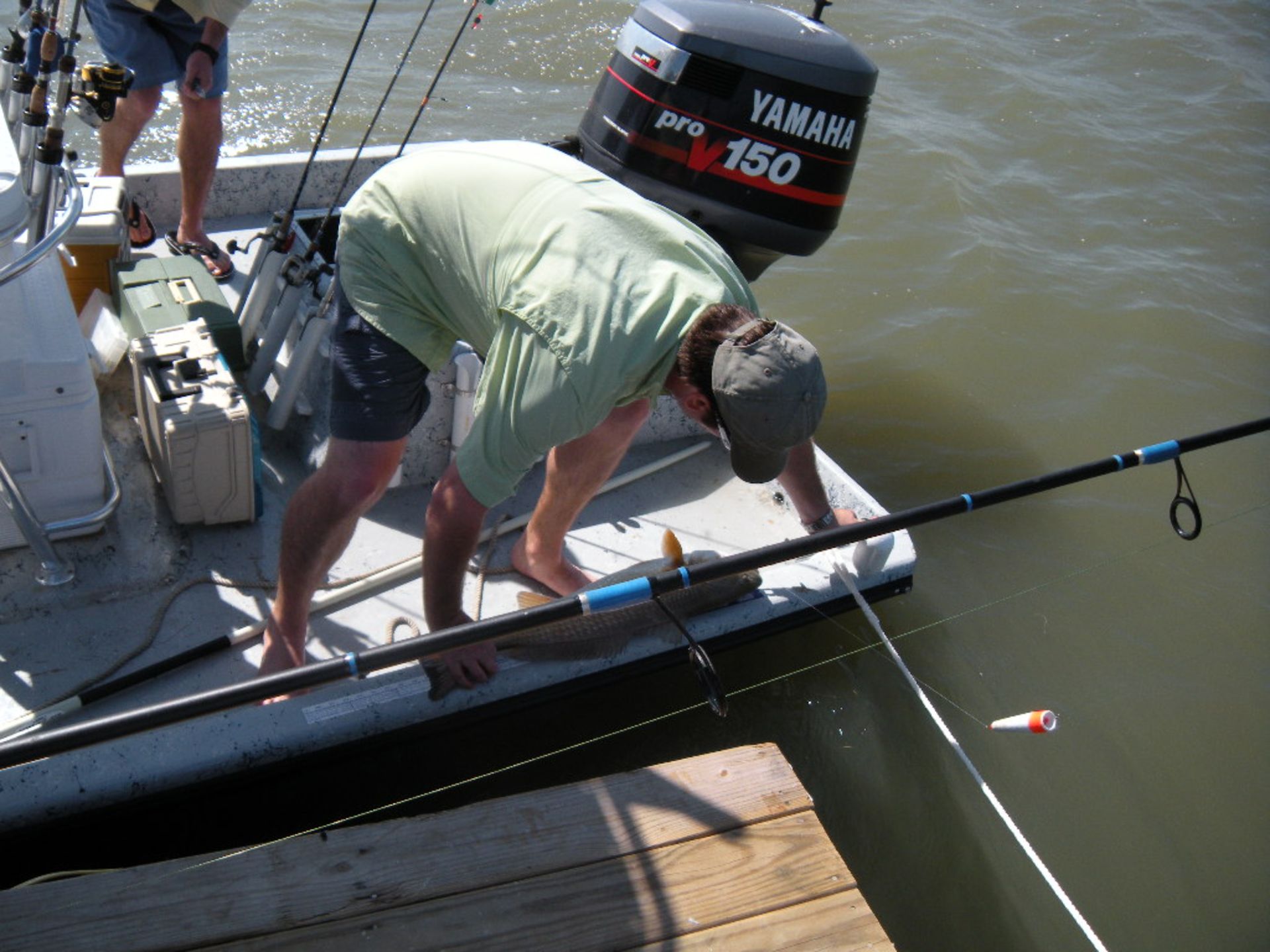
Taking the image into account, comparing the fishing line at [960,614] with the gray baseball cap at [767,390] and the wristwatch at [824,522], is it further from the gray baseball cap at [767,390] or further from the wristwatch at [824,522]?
the gray baseball cap at [767,390]

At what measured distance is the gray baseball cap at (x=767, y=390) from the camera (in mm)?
1984

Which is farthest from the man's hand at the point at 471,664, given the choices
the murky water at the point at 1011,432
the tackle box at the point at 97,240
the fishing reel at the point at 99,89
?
the tackle box at the point at 97,240

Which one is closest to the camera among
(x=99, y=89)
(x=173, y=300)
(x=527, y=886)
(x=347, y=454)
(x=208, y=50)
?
(x=527, y=886)

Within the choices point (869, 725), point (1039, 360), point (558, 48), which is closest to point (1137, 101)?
point (1039, 360)

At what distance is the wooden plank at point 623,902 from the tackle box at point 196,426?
1.29 metres

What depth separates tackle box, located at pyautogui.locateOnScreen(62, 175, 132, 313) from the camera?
11.0 ft

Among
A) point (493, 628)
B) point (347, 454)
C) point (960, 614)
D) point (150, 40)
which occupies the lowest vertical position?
point (960, 614)

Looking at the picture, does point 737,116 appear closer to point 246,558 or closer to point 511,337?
point 511,337

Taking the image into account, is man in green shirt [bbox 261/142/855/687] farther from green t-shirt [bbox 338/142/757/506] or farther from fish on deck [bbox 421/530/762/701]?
fish on deck [bbox 421/530/762/701]

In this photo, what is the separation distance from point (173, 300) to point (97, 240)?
1.11 feet

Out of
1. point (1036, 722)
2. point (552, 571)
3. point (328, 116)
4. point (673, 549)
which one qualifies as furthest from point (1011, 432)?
point (328, 116)

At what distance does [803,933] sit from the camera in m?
2.20

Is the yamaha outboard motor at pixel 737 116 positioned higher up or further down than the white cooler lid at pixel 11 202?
higher up

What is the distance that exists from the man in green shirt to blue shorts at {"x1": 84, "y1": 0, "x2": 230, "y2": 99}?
1.83 metres
